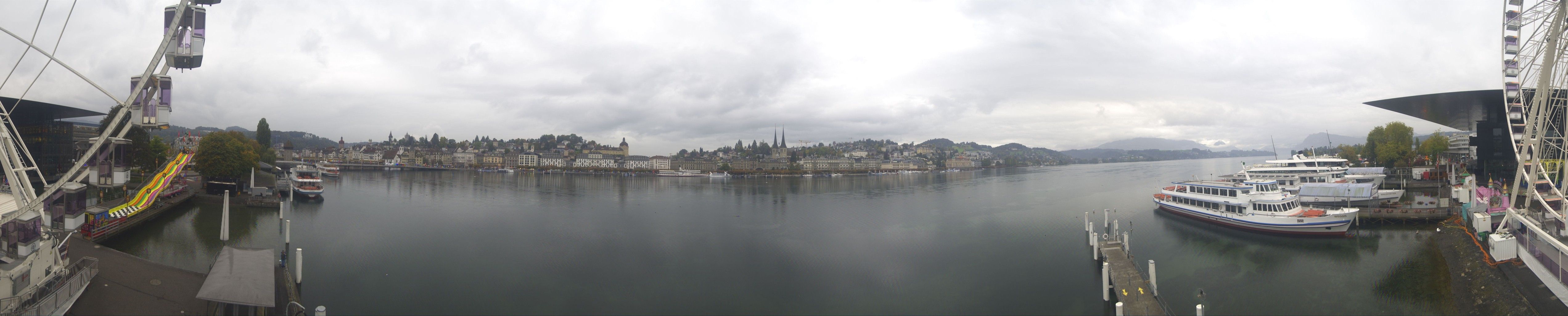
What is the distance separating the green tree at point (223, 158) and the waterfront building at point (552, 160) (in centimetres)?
6064

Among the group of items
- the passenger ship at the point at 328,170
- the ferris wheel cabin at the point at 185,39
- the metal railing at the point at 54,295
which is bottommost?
the metal railing at the point at 54,295

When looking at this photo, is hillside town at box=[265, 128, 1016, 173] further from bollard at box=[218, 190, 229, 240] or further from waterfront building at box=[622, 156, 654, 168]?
bollard at box=[218, 190, 229, 240]

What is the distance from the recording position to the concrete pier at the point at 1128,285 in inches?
343

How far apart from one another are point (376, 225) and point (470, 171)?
202ft

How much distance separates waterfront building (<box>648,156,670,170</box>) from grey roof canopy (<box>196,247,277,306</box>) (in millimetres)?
75117

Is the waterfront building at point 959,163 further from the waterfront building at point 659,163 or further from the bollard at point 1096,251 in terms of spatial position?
the bollard at point 1096,251

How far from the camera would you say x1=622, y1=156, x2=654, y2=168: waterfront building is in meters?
81.8

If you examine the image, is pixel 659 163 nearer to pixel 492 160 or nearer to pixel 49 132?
pixel 492 160

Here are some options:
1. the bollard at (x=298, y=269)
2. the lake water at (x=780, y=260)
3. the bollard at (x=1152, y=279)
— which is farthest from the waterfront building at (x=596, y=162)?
the bollard at (x=1152, y=279)

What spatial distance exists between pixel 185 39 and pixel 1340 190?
3105 centimetres

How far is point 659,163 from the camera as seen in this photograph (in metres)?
84.8

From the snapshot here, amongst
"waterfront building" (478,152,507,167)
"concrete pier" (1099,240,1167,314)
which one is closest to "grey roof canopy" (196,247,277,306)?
"concrete pier" (1099,240,1167,314)

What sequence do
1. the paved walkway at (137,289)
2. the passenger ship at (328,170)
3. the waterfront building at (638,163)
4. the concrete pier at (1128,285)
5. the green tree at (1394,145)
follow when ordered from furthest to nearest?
1. the waterfront building at (638,163)
2. the passenger ship at (328,170)
3. the green tree at (1394,145)
4. the concrete pier at (1128,285)
5. the paved walkway at (137,289)

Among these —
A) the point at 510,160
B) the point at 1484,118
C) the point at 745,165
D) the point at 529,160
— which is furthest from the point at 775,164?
the point at 1484,118
